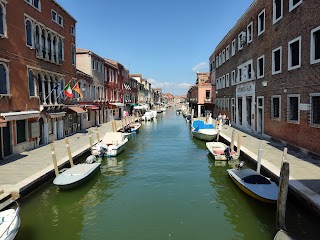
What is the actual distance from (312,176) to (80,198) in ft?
29.2

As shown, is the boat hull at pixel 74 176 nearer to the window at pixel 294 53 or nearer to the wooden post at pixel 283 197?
the wooden post at pixel 283 197

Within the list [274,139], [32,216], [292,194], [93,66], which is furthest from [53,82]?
[292,194]

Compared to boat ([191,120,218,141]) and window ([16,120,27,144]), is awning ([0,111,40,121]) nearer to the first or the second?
window ([16,120,27,144])

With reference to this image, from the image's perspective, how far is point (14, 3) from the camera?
50.4ft

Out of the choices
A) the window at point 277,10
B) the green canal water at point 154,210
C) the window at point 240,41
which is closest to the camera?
the green canal water at point 154,210

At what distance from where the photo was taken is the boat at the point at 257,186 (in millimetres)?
9084

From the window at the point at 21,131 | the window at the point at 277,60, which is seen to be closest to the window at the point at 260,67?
the window at the point at 277,60

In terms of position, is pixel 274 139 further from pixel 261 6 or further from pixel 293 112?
pixel 261 6

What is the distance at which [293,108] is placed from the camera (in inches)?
618

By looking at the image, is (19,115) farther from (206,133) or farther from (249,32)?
(249,32)

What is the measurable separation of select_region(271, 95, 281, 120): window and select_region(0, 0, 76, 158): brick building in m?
15.6

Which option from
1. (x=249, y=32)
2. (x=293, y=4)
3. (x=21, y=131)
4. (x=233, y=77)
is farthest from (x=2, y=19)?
(x=233, y=77)

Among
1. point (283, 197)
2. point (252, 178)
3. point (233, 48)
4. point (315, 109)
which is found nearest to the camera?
point (283, 197)

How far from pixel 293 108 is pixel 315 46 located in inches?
155
